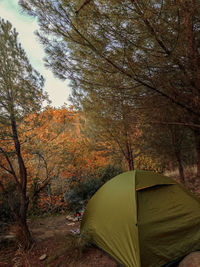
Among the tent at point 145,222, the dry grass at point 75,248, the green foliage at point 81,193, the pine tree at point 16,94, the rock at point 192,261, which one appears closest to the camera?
the rock at point 192,261

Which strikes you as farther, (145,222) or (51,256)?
(51,256)

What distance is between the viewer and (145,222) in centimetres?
216

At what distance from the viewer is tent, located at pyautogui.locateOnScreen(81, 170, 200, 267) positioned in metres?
2.05

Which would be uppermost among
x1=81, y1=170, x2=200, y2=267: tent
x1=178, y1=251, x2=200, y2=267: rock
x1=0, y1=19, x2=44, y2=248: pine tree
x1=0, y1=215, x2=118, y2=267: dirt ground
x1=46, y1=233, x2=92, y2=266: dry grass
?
x1=0, y1=19, x2=44, y2=248: pine tree

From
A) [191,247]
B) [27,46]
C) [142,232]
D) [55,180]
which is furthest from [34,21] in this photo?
[55,180]

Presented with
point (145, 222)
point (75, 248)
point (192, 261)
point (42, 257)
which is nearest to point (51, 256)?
point (42, 257)

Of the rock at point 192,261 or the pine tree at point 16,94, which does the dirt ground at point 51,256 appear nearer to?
the pine tree at point 16,94

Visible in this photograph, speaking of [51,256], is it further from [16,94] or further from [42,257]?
[16,94]

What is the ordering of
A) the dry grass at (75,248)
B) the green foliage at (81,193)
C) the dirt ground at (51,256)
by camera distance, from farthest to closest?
the green foliage at (81,193) → the dry grass at (75,248) → the dirt ground at (51,256)

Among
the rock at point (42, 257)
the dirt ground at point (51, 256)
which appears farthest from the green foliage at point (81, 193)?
the rock at point (42, 257)

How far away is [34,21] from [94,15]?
0.88 meters

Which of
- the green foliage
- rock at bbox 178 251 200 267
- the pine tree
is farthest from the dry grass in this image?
the green foliage

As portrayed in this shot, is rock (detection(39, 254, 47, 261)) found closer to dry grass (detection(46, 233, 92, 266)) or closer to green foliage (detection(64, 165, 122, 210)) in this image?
dry grass (detection(46, 233, 92, 266))

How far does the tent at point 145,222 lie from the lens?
2049 mm
